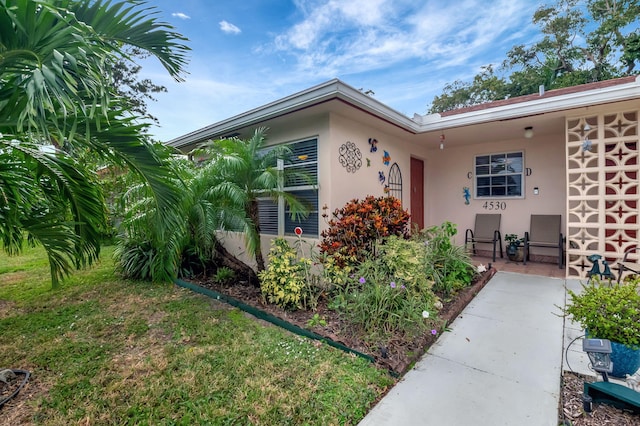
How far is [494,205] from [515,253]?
1.23 metres

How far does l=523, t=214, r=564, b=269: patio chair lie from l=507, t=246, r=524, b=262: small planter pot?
0.42 feet

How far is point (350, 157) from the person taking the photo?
493cm

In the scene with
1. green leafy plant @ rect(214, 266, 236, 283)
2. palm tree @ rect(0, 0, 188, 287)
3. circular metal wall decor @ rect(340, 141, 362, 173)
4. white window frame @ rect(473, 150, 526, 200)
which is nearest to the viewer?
palm tree @ rect(0, 0, 188, 287)

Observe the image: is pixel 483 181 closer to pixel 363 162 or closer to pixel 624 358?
pixel 363 162

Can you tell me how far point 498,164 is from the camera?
6.91 meters

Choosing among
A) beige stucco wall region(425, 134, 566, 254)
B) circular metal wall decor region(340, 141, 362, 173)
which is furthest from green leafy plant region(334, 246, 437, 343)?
beige stucco wall region(425, 134, 566, 254)

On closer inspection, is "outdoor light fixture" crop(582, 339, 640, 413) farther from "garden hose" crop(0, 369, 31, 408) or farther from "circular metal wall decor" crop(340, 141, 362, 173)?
"garden hose" crop(0, 369, 31, 408)

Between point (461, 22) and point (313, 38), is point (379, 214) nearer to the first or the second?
point (313, 38)

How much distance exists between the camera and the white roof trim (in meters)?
3.84

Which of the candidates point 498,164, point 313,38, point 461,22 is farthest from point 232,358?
point 461,22

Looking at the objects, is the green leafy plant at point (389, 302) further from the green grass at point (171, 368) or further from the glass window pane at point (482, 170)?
the glass window pane at point (482, 170)

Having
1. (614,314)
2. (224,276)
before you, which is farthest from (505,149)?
(224,276)

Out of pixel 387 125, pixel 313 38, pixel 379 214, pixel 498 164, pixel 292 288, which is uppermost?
pixel 313 38

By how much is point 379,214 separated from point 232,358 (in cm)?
254
